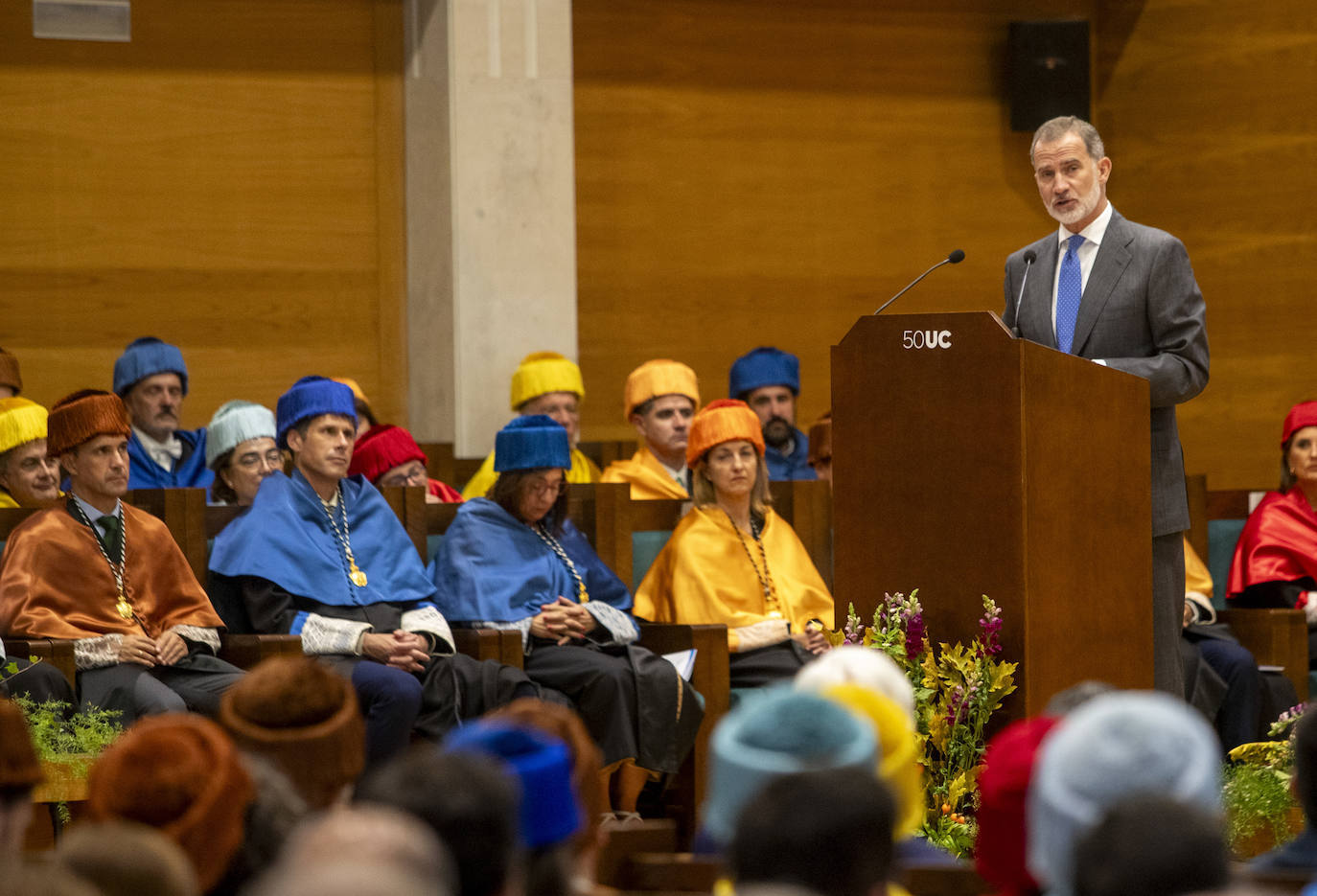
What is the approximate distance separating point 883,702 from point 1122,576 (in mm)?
1663

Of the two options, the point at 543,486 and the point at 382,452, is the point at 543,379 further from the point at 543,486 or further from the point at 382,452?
the point at 543,486

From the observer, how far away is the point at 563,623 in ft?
15.3

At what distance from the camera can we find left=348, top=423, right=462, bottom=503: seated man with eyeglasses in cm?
549

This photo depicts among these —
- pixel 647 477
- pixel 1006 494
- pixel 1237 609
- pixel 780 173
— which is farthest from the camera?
pixel 780 173

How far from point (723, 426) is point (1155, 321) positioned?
5.80 ft

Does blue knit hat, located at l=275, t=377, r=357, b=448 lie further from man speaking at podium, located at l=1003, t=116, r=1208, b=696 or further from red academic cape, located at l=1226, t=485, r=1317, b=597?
red academic cape, located at l=1226, t=485, r=1317, b=597

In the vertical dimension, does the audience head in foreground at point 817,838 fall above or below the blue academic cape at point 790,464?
below

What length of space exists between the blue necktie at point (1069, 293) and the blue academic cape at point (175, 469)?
3176 millimetres

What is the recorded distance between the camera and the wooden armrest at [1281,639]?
5.05m

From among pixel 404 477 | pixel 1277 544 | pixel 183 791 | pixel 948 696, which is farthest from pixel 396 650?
pixel 1277 544

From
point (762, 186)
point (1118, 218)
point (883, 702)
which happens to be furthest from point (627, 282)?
point (883, 702)

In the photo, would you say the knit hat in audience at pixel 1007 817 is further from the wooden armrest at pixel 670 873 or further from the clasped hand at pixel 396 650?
the clasped hand at pixel 396 650

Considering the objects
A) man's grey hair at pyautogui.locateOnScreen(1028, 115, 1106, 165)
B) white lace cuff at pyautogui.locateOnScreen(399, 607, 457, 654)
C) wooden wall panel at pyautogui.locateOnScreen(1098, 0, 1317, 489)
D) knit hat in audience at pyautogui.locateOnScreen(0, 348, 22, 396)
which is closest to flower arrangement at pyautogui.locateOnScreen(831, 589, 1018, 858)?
man's grey hair at pyautogui.locateOnScreen(1028, 115, 1106, 165)

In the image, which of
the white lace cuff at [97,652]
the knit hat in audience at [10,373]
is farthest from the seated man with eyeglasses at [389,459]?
the white lace cuff at [97,652]
